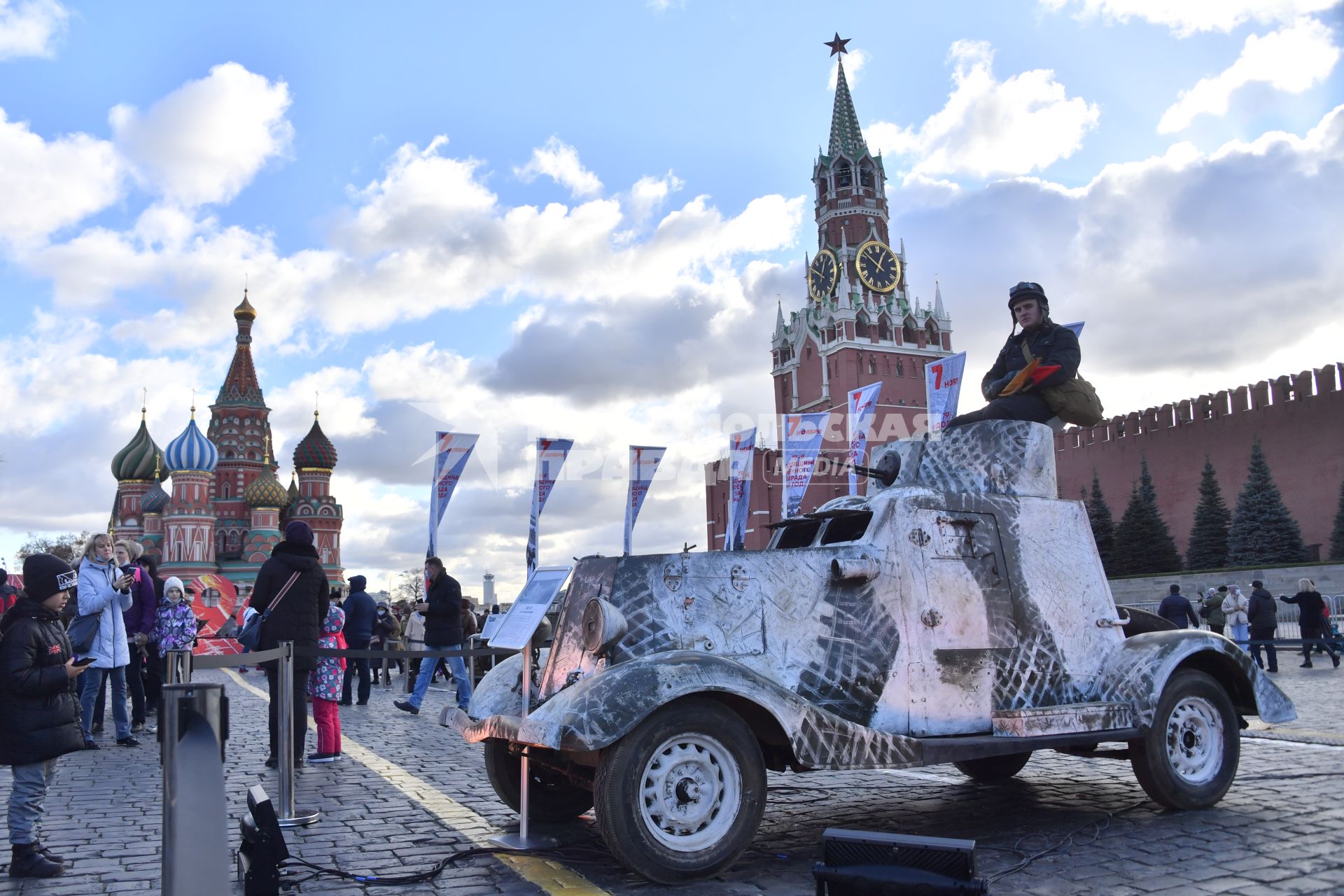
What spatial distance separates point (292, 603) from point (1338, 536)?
4171 cm

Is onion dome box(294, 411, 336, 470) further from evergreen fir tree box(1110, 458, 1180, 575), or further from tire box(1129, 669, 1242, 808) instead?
tire box(1129, 669, 1242, 808)

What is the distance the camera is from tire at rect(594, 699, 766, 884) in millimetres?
4352

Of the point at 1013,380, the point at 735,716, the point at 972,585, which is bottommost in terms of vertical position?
the point at 735,716

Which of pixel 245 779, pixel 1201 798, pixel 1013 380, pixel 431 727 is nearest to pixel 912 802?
pixel 1201 798

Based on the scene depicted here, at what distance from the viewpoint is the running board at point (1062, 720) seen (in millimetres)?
5383

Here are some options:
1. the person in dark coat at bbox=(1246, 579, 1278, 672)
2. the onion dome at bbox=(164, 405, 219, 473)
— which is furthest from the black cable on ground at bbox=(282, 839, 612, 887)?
the onion dome at bbox=(164, 405, 219, 473)

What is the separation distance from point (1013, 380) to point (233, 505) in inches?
2609

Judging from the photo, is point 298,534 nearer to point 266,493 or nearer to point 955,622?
point 955,622

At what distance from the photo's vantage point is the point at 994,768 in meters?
7.11

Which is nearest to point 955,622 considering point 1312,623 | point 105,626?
point 105,626

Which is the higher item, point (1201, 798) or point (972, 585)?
point (972, 585)

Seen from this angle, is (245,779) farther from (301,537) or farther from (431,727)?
(431,727)

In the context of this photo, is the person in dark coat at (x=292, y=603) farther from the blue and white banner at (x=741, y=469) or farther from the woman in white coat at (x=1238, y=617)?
the blue and white banner at (x=741, y=469)

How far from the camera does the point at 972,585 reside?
562cm
